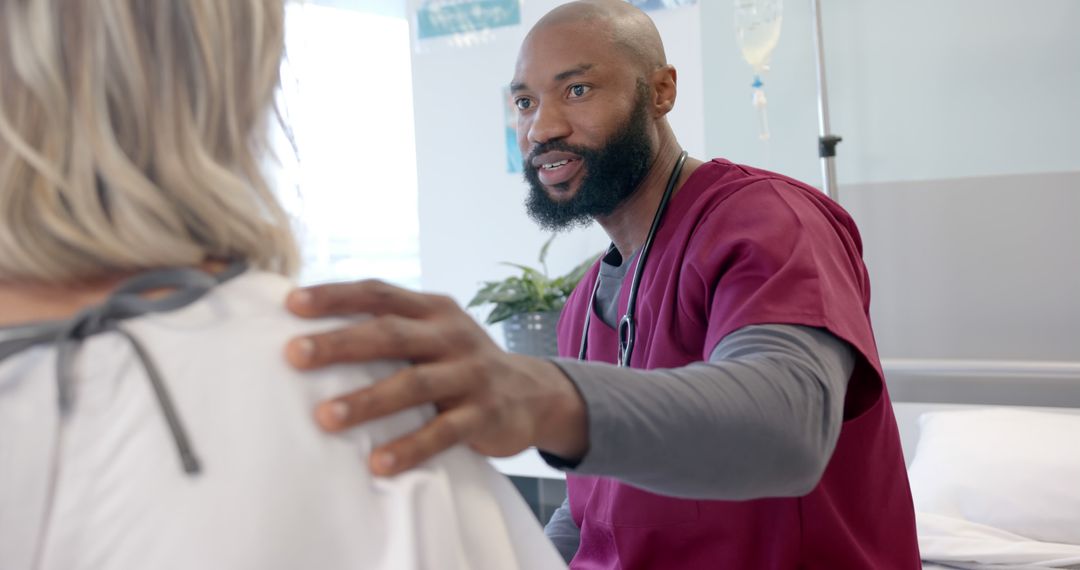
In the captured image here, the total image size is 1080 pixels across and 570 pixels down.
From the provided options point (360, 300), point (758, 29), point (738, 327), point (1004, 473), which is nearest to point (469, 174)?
point (758, 29)

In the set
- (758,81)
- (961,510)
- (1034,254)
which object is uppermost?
Answer: (758,81)

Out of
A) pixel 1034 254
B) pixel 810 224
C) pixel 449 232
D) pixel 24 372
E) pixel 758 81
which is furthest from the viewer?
pixel 449 232

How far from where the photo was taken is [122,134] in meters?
0.60

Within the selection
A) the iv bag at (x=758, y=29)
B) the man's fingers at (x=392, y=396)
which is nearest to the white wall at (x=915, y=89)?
the iv bag at (x=758, y=29)

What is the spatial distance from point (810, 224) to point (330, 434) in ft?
2.21

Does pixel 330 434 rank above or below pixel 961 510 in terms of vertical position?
above

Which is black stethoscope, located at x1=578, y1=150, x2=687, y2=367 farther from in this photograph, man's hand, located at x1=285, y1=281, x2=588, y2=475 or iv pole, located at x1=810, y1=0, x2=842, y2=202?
iv pole, located at x1=810, y1=0, x2=842, y2=202

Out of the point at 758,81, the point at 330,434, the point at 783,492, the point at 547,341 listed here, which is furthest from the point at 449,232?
the point at 330,434

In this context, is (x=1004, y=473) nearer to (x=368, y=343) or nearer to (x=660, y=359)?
(x=660, y=359)

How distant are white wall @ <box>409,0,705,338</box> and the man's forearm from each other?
7.04 feet

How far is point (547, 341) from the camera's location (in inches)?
107

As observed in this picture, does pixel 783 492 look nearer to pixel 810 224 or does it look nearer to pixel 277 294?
pixel 810 224

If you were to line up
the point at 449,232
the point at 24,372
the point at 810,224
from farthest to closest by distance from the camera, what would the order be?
1. the point at 449,232
2. the point at 810,224
3. the point at 24,372

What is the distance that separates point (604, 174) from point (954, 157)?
139 centimetres
